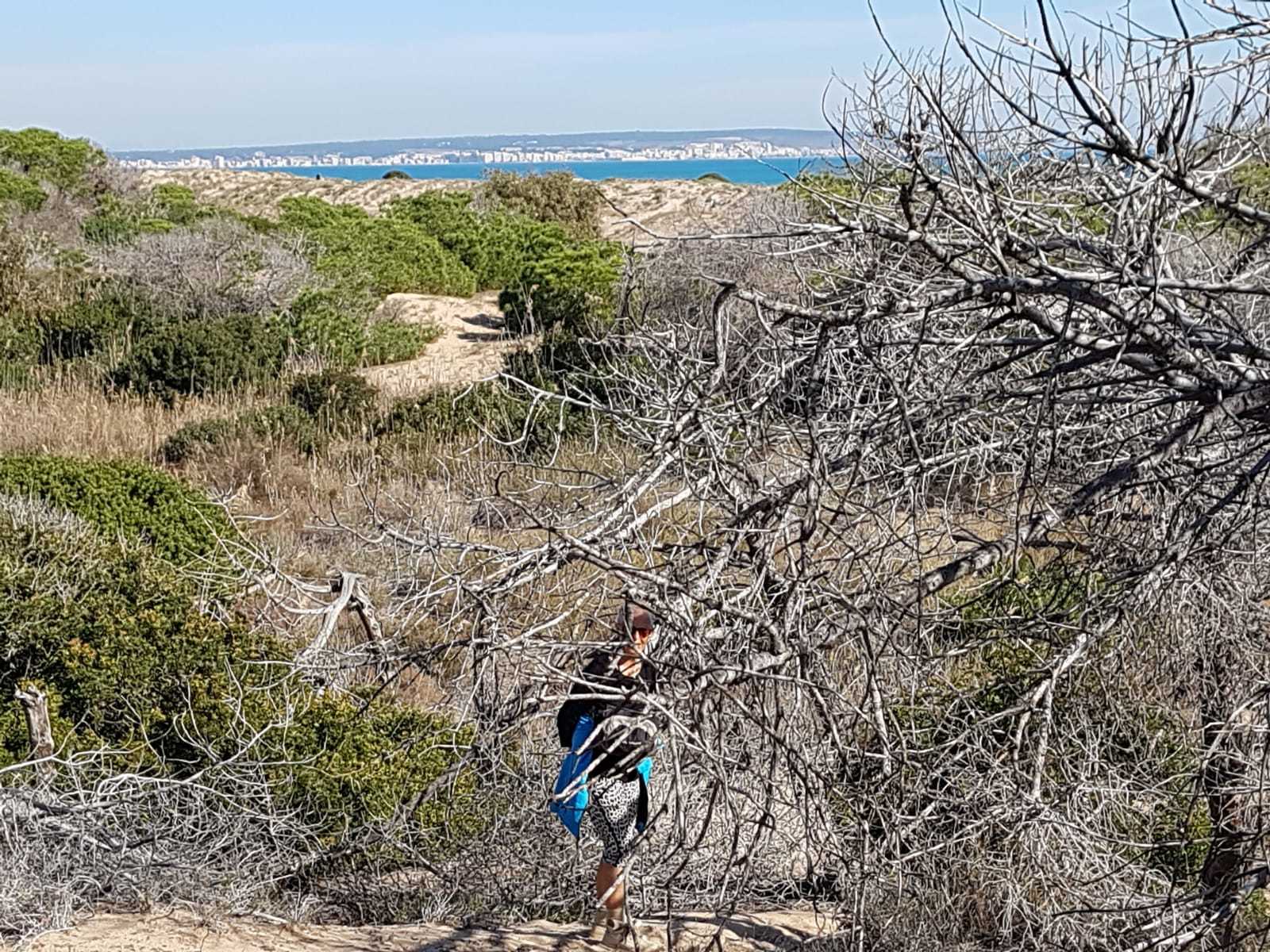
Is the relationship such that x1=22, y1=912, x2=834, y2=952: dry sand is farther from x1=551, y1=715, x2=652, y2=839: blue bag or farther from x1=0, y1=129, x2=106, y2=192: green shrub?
x1=0, y1=129, x2=106, y2=192: green shrub

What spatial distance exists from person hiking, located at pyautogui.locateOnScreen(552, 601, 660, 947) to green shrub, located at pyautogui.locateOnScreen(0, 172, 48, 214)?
24.2m

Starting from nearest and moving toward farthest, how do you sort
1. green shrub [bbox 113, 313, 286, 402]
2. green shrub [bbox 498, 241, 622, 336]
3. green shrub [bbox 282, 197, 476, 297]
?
green shrub [bbox 113, 313, 286, 402], green shrub [bbox 498, 241, 622, 336], green shrub [bbox 282, 197, 476, 297]

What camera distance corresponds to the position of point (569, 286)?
1870 centimetres

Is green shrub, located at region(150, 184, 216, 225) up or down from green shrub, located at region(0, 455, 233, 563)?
up

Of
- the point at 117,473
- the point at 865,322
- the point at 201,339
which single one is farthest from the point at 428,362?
the point at 865,322

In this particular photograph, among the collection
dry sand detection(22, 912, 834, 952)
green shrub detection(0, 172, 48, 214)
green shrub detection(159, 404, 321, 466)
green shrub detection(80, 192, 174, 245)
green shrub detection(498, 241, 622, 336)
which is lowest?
dry sand detection(22, 912, 834, 952)

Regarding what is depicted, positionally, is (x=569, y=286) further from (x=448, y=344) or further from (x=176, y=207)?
(x=176, y=207)

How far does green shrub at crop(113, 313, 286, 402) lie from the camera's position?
631 inches

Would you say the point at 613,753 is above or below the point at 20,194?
below

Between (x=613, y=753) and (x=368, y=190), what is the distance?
138 feet

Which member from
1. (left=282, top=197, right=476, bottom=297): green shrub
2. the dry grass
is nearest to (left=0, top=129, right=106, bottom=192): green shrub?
(left=282, top=197, right=476, bottom=297): green shrub

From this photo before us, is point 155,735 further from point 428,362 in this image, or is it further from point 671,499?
point 428,362

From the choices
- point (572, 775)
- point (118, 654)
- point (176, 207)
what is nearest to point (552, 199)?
point (176, 207)

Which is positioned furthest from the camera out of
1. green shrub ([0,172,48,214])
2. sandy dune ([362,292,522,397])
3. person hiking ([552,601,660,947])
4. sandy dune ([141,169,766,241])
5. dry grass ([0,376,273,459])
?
sandy dune ([141,169,766,241])
